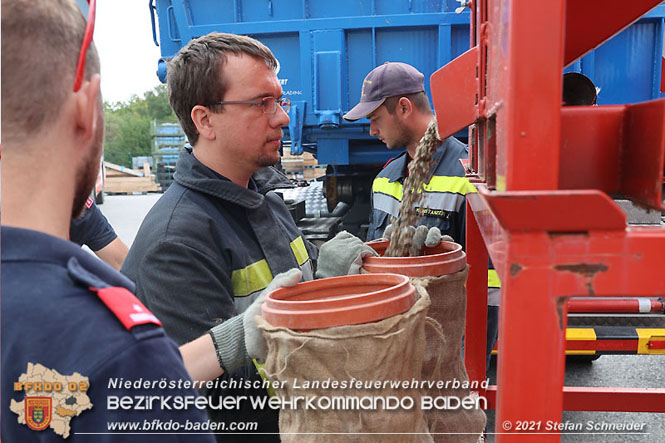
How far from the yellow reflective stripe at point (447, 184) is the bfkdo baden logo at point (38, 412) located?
2310 millimetres

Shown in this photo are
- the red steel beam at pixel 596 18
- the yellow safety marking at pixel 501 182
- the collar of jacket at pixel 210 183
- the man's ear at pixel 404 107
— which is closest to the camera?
the yellow safety marking at pixel 501 182

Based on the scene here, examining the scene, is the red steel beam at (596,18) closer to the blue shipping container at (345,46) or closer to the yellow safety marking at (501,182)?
the yellow safety marking at (501,182)

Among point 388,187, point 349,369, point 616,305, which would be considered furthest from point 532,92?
point 616,305

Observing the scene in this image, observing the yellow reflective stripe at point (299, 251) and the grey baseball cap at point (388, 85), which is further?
the grey baseball cap at point (388, 85)

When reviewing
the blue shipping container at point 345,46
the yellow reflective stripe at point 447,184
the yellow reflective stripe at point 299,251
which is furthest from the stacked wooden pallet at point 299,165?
the yellow reflective stripe at point 299,251

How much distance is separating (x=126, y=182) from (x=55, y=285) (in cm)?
1926

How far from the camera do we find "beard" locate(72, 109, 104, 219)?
0.91 m

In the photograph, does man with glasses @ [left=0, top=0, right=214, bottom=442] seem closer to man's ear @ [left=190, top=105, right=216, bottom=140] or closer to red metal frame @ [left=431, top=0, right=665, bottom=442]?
red metal frame @ [left=431, top=0, right=665, bottom=442]

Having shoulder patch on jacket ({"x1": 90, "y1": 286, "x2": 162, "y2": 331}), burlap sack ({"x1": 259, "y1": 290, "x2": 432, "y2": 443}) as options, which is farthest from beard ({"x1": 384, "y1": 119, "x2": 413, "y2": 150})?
shoulder patch on jacket ({"x1": 90, "y1": 286, "x2": 162, "y2": 331})

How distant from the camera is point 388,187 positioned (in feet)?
10.8

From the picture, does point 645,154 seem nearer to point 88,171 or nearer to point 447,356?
point 447,356

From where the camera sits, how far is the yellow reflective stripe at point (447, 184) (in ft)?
9.38

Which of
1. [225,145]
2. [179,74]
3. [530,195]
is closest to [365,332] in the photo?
[530,195]

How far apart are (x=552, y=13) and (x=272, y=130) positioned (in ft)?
4.05
